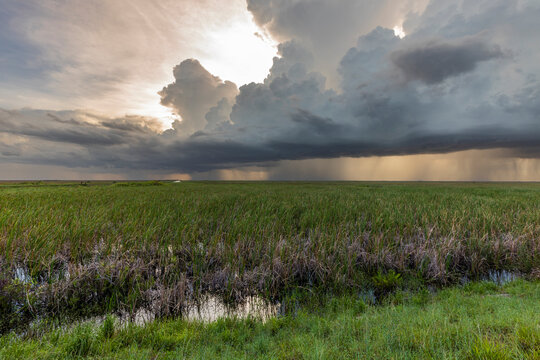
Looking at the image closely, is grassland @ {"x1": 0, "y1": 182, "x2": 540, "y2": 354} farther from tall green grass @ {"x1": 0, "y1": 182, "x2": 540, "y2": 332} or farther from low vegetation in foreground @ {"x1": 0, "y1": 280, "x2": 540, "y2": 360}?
low vegetation in foreground @ {"x1": 0, "y1": 280, "x2": 540, "y2": 360}

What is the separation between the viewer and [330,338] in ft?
10.7

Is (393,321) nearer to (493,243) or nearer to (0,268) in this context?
(493,243)

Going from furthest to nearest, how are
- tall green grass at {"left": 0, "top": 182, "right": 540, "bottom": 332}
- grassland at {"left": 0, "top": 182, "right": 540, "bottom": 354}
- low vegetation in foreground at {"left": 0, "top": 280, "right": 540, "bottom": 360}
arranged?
tall green grass at {"left": 0, "top": 182, "right": 540, "bottom": 332} → grassland at {"left": 0, "top": 182, "right": 540, "bottom": 354} → low vegetation in foreground at {"left": 0, "top": 280, "right": 540, "bottom": 360}

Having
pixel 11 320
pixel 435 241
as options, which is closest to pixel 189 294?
pixel 11 320

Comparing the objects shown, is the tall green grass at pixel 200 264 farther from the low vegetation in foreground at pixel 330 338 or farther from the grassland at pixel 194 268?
the low vegetation in foreground at pixel 330 338

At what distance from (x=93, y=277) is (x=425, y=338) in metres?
7.15

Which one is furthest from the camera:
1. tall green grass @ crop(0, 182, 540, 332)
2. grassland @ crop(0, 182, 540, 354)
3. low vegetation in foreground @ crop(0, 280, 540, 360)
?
tall green grass @ crop(0, 182, 540, 332)

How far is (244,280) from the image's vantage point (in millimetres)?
5883

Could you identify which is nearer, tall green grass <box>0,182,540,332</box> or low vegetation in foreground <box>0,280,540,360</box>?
low vegetation in foreground <box>0,280,540,360</box>

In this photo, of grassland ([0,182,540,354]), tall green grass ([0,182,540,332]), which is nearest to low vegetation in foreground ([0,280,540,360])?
grassland ([0,182,540,354])

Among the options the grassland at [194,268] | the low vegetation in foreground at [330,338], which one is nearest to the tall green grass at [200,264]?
the grassland at [194,268]

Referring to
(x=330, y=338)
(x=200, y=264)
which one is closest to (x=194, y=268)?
(x=200, y=264)

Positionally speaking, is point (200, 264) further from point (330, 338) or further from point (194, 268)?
point (330, 338)

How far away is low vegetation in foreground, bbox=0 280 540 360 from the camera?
2.62 metres
